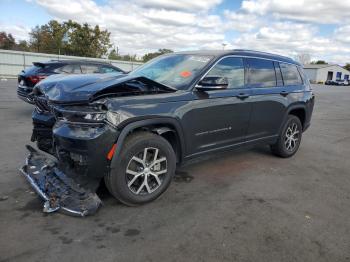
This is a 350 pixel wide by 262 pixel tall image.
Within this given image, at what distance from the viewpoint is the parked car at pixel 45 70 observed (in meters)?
8.70

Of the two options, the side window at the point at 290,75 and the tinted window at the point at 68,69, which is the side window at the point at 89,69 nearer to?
the tinted window at the point at 68,69

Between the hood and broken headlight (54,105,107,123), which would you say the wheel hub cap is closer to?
the hood

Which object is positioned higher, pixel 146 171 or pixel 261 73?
pixel 261 73

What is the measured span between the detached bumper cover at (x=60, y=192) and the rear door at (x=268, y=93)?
2.73 metres

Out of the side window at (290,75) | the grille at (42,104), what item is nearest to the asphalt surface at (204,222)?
the grille at (42,104)

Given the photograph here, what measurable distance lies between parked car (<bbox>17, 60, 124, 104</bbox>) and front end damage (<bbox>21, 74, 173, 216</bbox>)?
462 cm

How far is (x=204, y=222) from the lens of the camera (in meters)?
3.49

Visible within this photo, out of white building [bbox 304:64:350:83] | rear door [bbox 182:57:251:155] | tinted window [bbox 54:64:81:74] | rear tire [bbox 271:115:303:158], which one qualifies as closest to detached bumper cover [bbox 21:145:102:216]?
rear door [bbox 182:57:251:155]

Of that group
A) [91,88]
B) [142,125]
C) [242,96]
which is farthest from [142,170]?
[242,96]

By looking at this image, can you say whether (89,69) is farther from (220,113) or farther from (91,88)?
(91,88)

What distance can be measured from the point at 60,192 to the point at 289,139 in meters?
4.25

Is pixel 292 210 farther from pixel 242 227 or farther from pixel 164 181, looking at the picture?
pixel 164 181

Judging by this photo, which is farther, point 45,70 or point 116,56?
point 116,56

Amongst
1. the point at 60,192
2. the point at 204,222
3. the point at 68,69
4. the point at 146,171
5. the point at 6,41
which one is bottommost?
the point at 204,222
